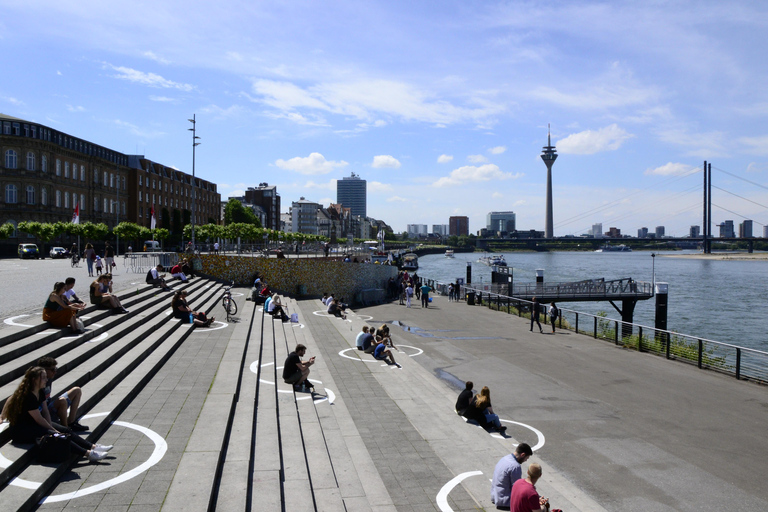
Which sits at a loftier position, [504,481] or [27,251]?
[27,251]

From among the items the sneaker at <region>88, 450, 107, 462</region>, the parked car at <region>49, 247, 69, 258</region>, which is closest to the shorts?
the sneaker at <region>88, 450, 107, 462</region>

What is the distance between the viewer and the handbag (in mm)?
6164

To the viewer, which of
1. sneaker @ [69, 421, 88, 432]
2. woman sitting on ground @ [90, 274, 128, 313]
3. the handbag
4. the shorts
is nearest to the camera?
the handbag

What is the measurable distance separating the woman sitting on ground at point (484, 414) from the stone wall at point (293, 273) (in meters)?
23.4

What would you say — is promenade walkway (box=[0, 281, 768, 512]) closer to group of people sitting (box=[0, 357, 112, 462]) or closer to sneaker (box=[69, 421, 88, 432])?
group of people sitting (box=[0, 357, 112, 462])

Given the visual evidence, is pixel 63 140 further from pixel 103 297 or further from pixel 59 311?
pixel 59 311

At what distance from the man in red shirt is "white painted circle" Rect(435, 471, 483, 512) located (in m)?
0.86

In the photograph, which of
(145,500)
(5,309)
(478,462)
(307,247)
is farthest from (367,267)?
(145,500)

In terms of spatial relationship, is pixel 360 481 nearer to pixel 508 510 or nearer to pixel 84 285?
pixel 508 510

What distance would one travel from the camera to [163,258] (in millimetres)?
30125

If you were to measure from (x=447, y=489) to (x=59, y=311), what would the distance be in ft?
27.5

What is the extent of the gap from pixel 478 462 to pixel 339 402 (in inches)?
146

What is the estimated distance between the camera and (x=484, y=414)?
35.6 ft

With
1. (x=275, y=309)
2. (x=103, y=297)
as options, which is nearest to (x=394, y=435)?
(x=103, y=297)
